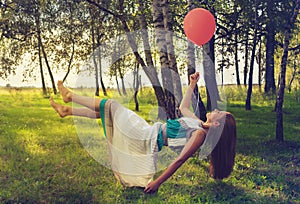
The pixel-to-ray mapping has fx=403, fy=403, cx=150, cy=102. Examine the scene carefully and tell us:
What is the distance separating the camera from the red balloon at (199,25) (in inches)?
172

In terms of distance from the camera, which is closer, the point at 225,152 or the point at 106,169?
the point at 225,152

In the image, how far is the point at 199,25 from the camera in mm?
4367

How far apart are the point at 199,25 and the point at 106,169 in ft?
6.67

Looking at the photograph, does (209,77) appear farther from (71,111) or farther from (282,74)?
(71,111)

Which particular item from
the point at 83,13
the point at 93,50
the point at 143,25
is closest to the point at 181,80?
the point at 143,25

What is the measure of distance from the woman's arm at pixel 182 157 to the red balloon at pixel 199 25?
3.71 feet

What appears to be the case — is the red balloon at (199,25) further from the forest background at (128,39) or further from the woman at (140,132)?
the forest background at (128,39)

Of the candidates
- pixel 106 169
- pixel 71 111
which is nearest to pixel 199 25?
pixel 71 111

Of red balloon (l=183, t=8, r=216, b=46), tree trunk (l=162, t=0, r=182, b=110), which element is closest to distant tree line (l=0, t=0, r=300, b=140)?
tree trunk (l=162, t=0, r=182, b=110)

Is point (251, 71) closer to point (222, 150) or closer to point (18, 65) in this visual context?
point (222, 150)

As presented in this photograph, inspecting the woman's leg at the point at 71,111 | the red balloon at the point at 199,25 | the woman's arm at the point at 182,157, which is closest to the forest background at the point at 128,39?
the red balloon at the point at 199,25

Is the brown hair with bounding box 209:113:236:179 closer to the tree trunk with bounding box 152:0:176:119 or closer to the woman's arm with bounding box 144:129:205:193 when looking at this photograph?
the woman's arm with bounding box 144:129:205:193

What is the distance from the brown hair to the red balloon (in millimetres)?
924

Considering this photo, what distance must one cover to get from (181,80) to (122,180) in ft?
6.25
